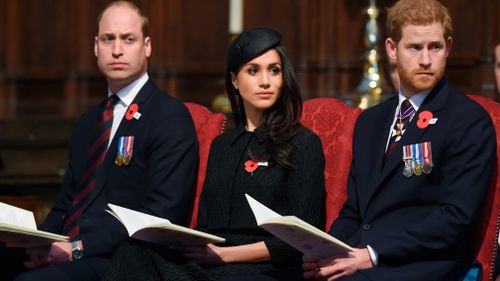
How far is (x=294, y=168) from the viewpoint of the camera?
403 cm

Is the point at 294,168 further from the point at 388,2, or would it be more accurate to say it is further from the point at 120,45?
the point at 388,2

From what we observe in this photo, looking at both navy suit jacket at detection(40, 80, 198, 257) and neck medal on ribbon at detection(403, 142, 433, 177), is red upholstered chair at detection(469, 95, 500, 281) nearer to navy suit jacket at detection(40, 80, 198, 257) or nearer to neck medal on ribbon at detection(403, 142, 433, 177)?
neck medal on ribbon at detection(403, 142, 433, 177)

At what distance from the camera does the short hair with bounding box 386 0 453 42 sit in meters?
3.78

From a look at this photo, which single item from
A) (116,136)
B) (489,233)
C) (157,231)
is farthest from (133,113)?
(489,233)

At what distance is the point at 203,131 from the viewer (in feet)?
14.9

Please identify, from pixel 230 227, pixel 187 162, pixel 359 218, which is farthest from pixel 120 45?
pixel 359 218

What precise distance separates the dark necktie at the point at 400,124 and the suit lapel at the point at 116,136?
1016mm

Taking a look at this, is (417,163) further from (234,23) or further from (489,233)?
(234,23)

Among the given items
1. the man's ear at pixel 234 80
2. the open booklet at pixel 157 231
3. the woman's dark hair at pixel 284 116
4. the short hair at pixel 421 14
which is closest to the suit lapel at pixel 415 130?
the short hair at pixel 421 14

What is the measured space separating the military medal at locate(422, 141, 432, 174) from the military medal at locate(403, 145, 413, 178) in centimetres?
5

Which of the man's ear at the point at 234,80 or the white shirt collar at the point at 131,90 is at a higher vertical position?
the man's ear at the point at 234,80

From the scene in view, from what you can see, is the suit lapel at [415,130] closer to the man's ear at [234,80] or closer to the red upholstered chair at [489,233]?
the red upholstered chair at [489,233]

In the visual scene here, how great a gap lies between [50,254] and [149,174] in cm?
45

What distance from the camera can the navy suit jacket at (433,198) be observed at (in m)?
3.62
